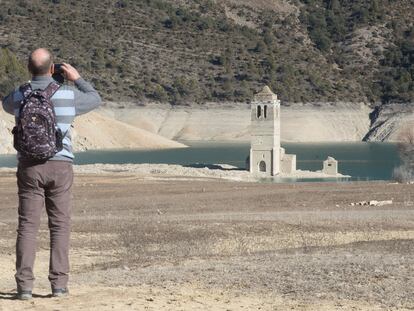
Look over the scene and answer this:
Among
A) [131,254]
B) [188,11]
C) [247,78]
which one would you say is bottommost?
[131,254]

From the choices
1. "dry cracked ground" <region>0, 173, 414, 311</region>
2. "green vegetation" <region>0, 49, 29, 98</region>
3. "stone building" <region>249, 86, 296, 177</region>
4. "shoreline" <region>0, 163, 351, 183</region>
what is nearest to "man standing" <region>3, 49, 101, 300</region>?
"dry cracked ground" <region>0, 173, 414, 311</region>

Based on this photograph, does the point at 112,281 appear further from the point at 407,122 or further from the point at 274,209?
the point at 407,122

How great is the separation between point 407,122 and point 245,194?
3911 inches

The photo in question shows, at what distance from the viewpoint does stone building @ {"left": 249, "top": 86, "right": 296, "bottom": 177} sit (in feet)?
217

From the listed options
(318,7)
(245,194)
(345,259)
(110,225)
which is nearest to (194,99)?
(318,7)

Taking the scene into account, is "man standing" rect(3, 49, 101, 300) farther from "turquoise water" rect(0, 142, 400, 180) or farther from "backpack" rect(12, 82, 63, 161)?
"turquoise water" rect(0, 142, 400, 180)

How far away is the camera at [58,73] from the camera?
31.9 feet

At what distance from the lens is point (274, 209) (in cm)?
2750

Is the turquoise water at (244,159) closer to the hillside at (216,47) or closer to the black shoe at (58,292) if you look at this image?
the hillside at (216,47)

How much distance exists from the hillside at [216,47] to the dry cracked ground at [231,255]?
94.1 m

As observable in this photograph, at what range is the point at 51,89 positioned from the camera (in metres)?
9.57

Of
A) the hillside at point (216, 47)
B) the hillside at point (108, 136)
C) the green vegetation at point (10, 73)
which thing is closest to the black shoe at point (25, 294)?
the hillside at point (108, 136)

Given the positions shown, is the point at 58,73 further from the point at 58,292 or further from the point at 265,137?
the point at 265,137

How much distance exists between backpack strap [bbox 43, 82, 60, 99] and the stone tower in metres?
55.2
